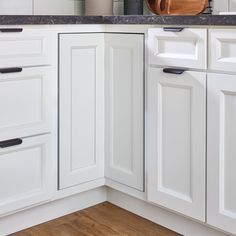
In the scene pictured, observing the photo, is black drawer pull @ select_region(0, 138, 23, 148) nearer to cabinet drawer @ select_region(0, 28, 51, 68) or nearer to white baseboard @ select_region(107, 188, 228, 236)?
cabinet drawer @ select_region(0, 28, 51, 68)

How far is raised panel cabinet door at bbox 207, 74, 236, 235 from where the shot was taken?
5.55ft

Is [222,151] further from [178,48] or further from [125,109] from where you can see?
[125,109]

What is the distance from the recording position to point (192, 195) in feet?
6.11

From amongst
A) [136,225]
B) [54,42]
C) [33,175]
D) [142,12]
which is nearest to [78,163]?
[33,175]

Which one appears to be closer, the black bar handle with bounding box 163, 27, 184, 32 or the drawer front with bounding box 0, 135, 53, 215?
the black bar handle with bounding box 163, 27, 184, 32

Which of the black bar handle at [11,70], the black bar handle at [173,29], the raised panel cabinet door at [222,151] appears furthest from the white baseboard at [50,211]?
the black bar handle at [173,29]

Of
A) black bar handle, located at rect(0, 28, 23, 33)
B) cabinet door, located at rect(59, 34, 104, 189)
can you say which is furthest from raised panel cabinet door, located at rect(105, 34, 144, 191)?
black bar handle, located at rect(0, 28, 23, 33)

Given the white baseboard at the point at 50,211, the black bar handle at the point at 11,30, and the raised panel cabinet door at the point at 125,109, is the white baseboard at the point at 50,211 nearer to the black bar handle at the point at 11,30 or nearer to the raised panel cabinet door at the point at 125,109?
the raised panel cabinet door at the point at 125,109

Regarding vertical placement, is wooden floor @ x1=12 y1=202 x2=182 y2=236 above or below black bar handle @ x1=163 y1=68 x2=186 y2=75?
below

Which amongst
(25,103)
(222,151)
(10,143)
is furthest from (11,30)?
(222,151)

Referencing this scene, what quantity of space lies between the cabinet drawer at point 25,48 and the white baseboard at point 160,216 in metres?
0.79

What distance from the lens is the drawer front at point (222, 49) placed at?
1.65m

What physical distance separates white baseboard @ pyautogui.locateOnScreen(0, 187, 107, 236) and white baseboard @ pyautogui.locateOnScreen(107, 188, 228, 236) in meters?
0.09

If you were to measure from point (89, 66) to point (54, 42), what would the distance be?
0.23 metres
